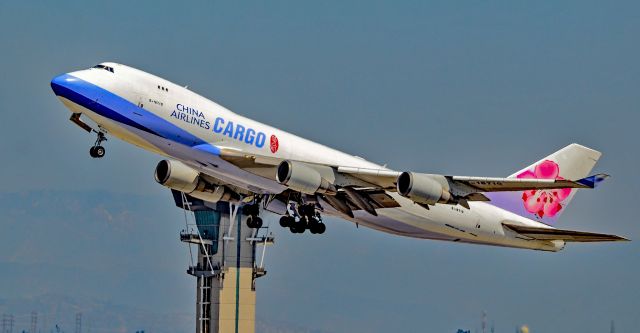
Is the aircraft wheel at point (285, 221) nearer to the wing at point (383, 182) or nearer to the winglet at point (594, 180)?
the wing at point (383, 182)

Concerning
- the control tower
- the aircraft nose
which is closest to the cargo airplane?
the aircraft nose

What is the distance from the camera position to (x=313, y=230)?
212 feet

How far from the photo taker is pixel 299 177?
59469 millimetres

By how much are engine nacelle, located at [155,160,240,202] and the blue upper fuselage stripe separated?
20.7 ft

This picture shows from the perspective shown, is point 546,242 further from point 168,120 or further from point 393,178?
point 168,120

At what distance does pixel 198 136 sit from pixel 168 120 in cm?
163

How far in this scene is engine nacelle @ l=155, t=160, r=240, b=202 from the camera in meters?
65.3

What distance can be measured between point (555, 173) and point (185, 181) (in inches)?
855

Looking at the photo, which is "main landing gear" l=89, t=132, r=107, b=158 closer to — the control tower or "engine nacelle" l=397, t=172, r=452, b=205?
"engine nacelle" l=397, t=172, r=452, b=205

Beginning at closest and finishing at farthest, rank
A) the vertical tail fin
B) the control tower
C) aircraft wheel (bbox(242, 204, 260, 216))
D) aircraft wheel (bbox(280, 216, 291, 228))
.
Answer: aircraft wheel (bbox(280, 216, 291, 228)) → aircraft wheel (bbox(242, 204, 260, 216)) → the vertical tail fin → the control tower

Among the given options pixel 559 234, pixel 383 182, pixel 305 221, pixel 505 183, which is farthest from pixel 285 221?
pixel 559 234

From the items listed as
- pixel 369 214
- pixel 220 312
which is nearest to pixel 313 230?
pixel 369 214

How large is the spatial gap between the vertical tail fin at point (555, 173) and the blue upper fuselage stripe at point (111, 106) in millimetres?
23392

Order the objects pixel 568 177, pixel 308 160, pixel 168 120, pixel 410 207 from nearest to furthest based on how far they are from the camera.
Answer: pixel 168 120 → pixel 308 160 → pixel 410 207 → pixel 568 177
